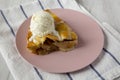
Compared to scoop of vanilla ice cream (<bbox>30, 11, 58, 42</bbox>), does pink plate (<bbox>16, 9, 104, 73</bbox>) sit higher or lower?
lower

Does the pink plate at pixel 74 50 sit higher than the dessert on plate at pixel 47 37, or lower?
lower

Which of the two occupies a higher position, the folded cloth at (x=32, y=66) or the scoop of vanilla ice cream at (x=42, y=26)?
the scoop of vanilla ice cream at (x=42, y=26)
